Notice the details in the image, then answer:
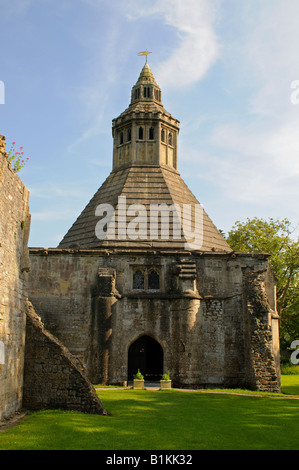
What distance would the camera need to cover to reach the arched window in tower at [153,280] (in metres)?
22.2

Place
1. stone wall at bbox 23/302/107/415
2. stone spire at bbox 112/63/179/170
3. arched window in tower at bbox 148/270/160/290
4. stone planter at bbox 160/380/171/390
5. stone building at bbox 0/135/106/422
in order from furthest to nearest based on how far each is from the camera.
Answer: stone spire at bbox 112/63/179/170, arched window in tower at bbox 148/270/160/290, stone planter at bbox 160/380/171/390, stone wall at bbox 23/302/107/415, stone building at bbox 0/135/106/422

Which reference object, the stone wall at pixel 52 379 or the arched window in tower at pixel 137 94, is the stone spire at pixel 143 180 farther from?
the stone wall at pixel 52 379

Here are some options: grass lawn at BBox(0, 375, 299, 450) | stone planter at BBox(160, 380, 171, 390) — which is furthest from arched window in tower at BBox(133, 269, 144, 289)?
grass lawn at BBox(0, 375, 299, 450)

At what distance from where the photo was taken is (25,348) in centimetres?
1352

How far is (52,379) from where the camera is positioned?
1309 centimetres

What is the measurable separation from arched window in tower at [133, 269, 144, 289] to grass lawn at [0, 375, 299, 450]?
6.95 meters

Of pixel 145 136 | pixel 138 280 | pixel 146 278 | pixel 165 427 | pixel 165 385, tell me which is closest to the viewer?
pixel 165 427

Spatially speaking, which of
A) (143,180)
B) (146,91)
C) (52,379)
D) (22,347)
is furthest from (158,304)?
(146,91)

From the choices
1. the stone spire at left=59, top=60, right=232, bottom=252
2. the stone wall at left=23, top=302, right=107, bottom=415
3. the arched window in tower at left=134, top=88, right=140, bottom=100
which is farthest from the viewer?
the arched window in tower at left=134, top=88, right=140, bottom=100

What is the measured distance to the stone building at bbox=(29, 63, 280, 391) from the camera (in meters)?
20.6

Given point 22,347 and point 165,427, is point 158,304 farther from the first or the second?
point 165,427

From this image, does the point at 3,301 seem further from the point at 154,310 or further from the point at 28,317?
the point at 154,310

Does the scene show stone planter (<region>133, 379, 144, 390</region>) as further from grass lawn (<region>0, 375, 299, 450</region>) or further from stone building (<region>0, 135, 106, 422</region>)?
stone building (<region>0, 135, 106, 422</region>)

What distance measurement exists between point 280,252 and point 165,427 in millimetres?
27398
